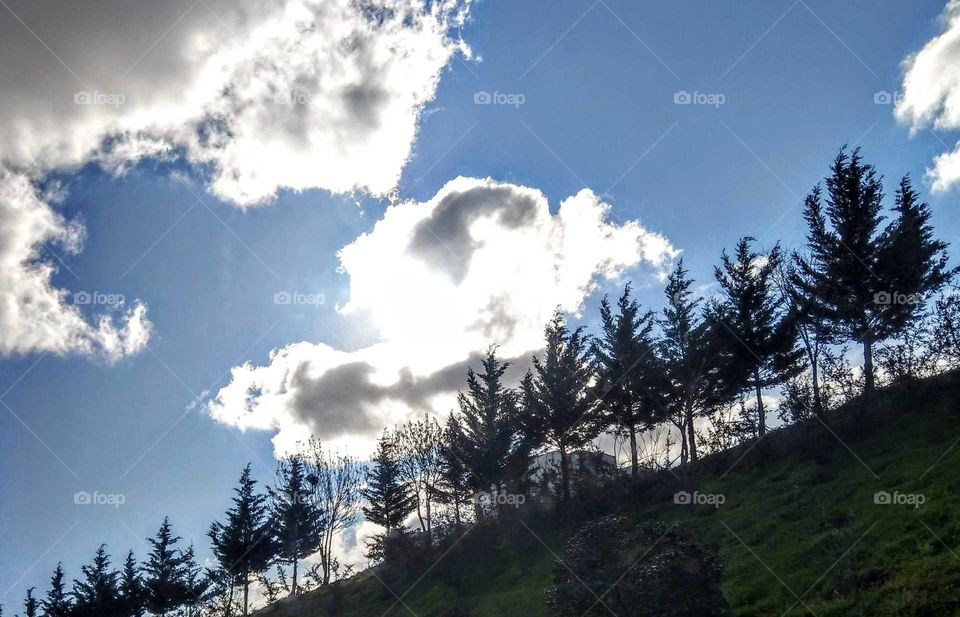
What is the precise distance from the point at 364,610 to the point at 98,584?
3517 centimetres

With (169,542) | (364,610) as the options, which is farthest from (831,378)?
(169,542)

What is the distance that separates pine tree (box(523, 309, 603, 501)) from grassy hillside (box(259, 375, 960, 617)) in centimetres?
596

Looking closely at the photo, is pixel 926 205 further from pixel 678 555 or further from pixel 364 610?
pixel 364 610

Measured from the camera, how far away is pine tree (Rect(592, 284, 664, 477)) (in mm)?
41062

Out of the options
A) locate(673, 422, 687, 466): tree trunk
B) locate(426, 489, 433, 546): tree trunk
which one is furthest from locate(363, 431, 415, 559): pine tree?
locate(673, 422, 687, 466): tree trunk

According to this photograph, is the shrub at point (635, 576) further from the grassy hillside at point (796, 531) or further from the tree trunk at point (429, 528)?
the tree trunk at point (429, 528)

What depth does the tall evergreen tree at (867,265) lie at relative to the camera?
33125mm

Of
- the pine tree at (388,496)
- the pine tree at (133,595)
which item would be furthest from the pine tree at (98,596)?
the pine tree at (388,496)

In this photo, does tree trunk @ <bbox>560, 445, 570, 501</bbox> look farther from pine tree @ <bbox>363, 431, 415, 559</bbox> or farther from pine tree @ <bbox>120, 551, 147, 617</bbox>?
pine tree @ <bbox>120, 551, 147, 617</bbox>

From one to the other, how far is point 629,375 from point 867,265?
49.8 ft

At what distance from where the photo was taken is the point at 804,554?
18.5 m

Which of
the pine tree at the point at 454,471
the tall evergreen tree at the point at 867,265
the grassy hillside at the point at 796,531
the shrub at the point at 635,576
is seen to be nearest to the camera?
the shrub at the point at 635,576

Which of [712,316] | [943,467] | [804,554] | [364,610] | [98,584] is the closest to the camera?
[804,554]

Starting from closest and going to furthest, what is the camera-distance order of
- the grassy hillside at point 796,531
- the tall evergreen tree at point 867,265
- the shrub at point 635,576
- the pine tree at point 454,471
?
1. the shrub at point 635,576
2. the grassy hillside at point 796,531
3. the tall evergreen tree at point 867,265
4. the pine tree at point 454,471
